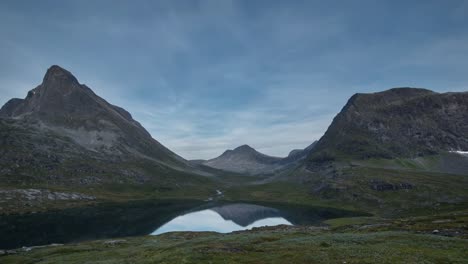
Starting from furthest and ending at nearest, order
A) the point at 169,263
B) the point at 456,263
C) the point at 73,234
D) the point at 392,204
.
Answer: the point at 392,204, the point at 73,234, the point at 169,263, the point at 456,263

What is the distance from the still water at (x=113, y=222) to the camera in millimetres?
103500

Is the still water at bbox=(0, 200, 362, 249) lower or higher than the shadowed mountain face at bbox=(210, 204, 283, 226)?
higher

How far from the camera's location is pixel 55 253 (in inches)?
2542

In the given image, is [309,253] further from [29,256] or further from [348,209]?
[348,209]

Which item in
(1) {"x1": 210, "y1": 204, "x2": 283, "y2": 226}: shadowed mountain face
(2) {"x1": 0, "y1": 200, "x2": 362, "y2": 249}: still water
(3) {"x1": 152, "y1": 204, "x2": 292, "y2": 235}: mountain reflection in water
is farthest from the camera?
(1) {"x1": 210, "y1": 204, "x2": 283, "y2": 226}: shadowed mountain face

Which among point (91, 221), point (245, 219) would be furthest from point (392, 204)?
point (91, 221)

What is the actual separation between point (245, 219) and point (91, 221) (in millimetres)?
77230

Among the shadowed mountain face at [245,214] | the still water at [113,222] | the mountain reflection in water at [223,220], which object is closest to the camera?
the still water at [113,222]

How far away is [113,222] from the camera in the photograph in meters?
136

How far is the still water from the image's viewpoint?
103500 mm

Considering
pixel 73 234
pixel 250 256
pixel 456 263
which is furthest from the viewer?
pixel 73 234

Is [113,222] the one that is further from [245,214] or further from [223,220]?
[245,214]

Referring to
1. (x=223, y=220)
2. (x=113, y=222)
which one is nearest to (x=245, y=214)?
(x=223, y=220)

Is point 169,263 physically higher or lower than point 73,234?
higher
